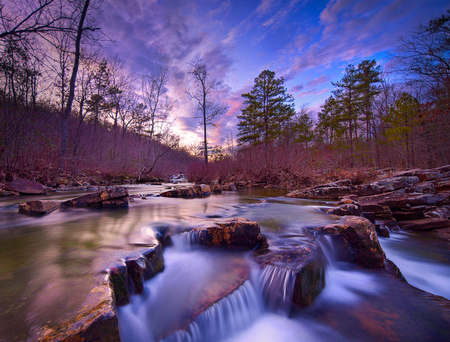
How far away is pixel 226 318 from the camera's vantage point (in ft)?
5.27

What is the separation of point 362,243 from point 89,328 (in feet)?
9.64

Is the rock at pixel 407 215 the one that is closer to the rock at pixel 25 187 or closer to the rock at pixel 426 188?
the rock at pixel 426 188

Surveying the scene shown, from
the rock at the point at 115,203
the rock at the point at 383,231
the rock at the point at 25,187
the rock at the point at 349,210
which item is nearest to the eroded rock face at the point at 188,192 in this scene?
the rock at the point at 115,203

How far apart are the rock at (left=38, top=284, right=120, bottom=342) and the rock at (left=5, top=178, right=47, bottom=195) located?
27.9 ft

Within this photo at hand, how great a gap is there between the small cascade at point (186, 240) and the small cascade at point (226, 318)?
3.47 feet

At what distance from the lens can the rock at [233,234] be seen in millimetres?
2543

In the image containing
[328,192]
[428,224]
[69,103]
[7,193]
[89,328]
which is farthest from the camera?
[69,103]

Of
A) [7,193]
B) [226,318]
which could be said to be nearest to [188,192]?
[7,193]

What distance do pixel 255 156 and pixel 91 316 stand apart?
42.2 ft

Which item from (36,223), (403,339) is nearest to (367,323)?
(403,339)

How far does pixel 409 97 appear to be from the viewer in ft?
50.5

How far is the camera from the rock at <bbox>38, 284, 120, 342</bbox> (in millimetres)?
848

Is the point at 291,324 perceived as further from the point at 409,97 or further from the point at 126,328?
the point at 409,97

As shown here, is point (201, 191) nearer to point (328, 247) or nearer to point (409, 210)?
point (328, 247)
